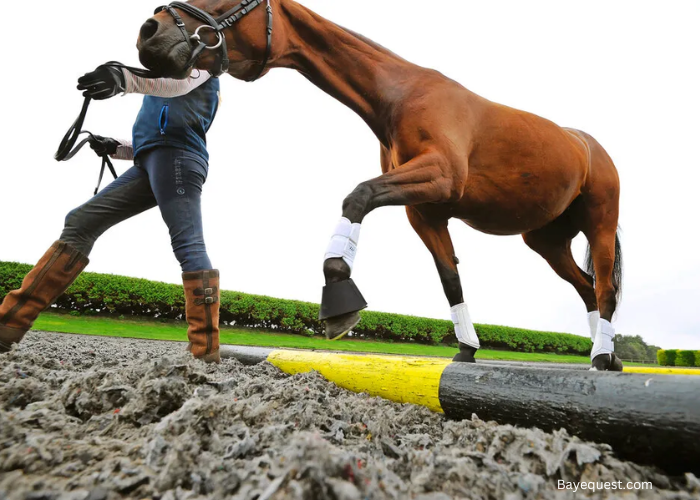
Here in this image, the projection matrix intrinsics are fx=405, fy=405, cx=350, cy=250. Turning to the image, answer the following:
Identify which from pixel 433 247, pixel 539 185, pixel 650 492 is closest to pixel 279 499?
pixel 650 492

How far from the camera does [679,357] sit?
21.7 m

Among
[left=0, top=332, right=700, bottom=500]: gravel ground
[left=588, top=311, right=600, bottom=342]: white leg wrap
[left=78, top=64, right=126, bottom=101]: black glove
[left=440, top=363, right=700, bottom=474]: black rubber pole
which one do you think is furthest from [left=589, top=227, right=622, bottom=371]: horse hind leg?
[left=78, top=64, right=126, bottom=101]: black glove

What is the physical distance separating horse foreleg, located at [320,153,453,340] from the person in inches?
49.1

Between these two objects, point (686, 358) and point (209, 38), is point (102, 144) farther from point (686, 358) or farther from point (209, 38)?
point (686, 358)

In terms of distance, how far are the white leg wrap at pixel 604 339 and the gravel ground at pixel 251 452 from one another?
258 cm

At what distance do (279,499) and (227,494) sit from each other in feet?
0.59

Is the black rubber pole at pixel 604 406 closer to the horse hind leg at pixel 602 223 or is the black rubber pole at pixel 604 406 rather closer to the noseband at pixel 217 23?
the noseband at pixel 217 23

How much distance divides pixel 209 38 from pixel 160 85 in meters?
0.47

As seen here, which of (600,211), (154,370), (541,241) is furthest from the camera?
(541,241)

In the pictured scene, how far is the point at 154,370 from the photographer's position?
5.78 feet

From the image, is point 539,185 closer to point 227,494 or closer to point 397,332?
point 227,494

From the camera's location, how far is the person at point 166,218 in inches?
112

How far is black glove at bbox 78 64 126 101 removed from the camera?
2.59 meters

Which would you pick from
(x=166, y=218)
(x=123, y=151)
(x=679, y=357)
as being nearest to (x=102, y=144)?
(x=123, y=151)
